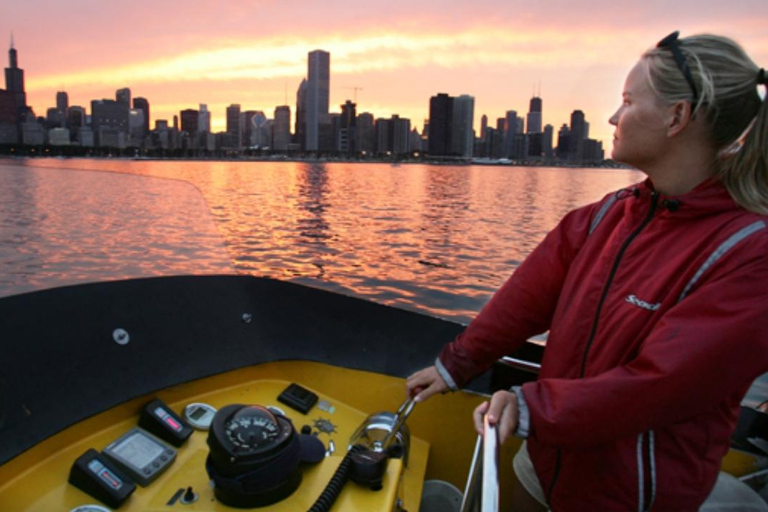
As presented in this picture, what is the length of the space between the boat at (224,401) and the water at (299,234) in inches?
21.3

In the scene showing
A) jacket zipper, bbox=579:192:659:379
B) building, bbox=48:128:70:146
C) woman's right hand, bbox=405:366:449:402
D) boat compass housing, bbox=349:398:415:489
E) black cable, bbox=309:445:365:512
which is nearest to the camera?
jacket zipper, bbox=579:192:659:379

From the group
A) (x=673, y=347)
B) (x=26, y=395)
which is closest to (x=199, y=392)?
(x=26, y=395)

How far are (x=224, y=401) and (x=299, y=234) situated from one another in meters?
11.4

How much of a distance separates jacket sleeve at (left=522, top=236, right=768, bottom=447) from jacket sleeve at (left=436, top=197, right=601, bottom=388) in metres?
0.45

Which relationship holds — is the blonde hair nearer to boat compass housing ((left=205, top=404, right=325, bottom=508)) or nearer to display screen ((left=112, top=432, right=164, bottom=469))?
boat compass housing ((left=205, top=404, right=325, bottom=508))

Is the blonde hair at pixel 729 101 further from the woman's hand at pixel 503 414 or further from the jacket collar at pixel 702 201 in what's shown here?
the woman's hand at pixel 503 414

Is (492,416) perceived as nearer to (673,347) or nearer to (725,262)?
(673,347)

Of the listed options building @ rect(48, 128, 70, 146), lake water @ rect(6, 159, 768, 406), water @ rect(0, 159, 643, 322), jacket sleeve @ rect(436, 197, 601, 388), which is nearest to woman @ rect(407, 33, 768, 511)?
jacket sleeve @ rect(436, 197, 601, 388)

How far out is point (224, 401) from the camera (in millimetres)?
2225

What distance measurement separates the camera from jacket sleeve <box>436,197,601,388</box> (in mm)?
1712

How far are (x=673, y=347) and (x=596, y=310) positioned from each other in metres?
0.25

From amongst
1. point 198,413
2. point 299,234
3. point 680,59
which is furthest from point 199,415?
point 299,234

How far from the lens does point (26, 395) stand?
64.7 inches

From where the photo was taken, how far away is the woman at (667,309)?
1.22 meters
